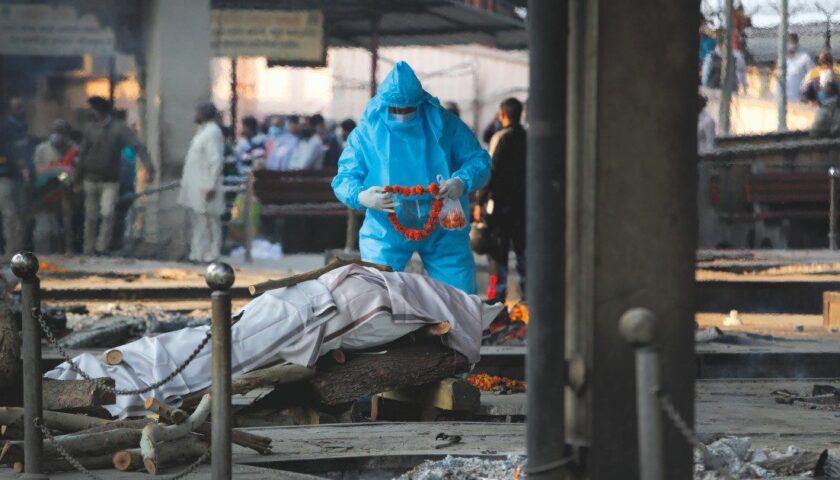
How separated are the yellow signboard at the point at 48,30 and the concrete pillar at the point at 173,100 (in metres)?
1.26

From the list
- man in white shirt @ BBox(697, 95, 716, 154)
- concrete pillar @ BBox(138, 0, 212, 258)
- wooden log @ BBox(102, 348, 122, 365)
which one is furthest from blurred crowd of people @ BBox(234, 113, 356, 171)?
wooden log @ BBox(102, 348, 122, 365)

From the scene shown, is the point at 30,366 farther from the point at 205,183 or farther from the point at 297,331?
the point at 205,183

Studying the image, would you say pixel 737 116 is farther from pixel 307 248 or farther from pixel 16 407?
pixel 16 407

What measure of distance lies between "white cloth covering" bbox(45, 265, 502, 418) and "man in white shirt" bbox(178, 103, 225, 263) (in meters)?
13.0

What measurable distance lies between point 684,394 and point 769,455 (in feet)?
7.89

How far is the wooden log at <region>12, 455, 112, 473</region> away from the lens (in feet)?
25.3

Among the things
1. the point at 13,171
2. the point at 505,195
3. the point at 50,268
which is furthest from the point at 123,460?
the point at 13,171

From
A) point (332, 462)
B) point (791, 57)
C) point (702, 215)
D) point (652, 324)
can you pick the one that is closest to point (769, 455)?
point (332, 462)

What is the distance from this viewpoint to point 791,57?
105ft

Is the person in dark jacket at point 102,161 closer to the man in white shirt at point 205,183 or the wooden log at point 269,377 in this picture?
the man in white shirt at point 205,183

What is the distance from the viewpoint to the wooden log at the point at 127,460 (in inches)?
300

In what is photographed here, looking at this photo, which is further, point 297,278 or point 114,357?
point 297,278

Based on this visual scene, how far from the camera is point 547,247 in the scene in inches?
213

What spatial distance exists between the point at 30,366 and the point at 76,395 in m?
0.57
